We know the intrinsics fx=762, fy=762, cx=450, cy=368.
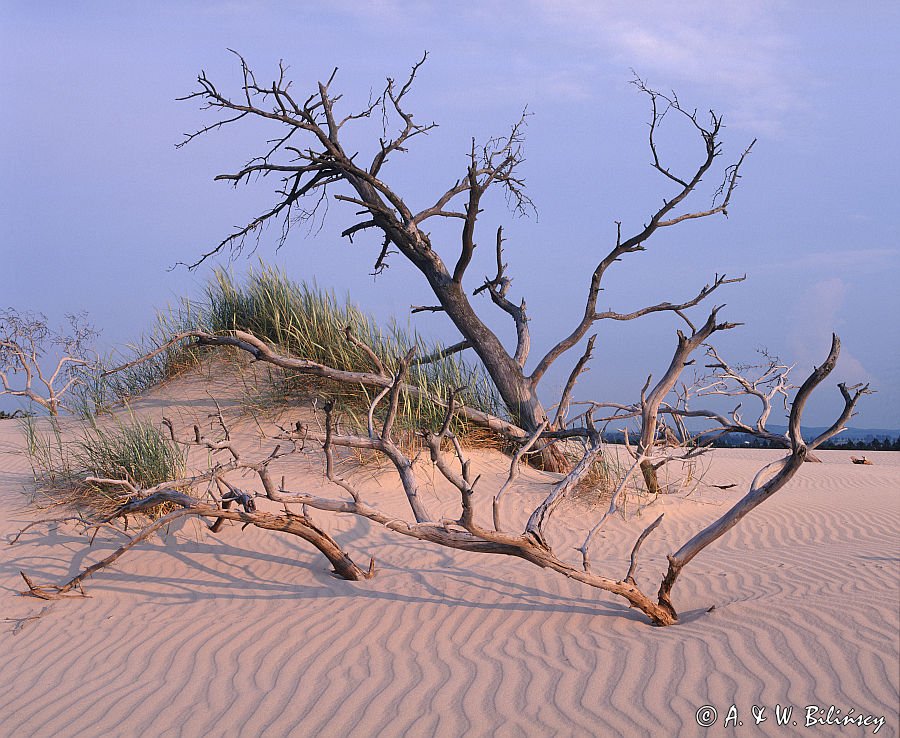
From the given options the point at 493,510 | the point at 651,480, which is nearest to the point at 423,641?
the point at 493,510

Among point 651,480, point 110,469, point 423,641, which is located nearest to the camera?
point 423,641

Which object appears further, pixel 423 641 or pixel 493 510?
pixel 493 510

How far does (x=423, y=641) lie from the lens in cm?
479

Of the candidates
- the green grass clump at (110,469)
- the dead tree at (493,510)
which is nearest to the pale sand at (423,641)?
the dead tree at (493,510)

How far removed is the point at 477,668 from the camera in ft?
14.1

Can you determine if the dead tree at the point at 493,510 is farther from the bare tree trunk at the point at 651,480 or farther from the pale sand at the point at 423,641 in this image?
the bare tree trunk at the point at 651,480

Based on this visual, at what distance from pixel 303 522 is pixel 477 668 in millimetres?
2065

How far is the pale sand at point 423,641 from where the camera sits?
12.3ft

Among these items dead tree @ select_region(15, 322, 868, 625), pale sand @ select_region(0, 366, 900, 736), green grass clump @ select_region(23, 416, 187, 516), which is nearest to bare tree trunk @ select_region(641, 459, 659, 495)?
pale sand @ select_region(0, 366, 900, 736)

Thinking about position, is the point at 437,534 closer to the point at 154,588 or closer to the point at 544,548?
the point at 544,548

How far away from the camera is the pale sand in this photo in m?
3.73

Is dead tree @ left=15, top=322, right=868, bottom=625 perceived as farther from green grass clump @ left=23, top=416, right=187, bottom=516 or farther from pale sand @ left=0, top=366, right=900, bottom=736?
green grass clump @ left=23, top=416, right=187, bottom=516

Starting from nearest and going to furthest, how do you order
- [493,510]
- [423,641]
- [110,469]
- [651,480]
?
[423,641] → [493,510] → [110,469] → [651,480]

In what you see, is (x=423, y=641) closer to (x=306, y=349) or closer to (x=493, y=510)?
(x=493, y=510)
